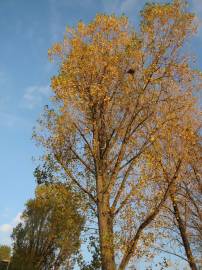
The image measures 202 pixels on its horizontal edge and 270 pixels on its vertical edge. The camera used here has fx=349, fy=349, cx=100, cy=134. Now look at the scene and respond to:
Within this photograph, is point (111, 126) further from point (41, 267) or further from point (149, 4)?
point (41, 267)

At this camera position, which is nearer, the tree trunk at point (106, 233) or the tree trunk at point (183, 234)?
the tree trunk at point (106, 233)

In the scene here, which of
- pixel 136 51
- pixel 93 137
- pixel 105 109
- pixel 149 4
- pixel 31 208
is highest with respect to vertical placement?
pixel 31 208

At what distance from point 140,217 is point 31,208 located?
27186 millimetres

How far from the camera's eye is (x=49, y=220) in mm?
35875

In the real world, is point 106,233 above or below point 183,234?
below

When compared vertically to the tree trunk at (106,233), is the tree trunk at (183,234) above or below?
above

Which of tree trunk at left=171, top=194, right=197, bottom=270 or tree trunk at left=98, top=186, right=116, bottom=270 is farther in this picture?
tree trunk at left=171, top=194, right=197, bottom=270

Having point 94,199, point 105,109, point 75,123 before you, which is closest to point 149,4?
point 105,109

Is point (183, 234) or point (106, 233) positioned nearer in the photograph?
point (106, 233)

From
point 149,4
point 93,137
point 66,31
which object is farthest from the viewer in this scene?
point 66,31

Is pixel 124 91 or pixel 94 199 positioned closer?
pixel 94 199

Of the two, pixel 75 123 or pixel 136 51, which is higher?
pixel 136 51

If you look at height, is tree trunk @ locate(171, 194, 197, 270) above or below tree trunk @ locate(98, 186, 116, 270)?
above

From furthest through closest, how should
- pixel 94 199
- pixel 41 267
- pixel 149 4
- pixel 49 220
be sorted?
1. pixel 49 220
2. pixel 41 267
3. pixel 149 4
4. pixel 94 199
